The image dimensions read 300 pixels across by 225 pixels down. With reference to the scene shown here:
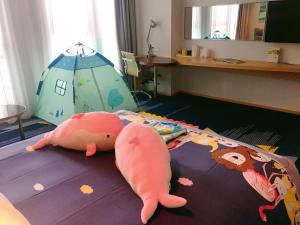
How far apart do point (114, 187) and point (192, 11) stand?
140 inches

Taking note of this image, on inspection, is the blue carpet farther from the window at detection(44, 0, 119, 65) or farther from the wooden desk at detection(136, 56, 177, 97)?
the wooden desk at detection(136, 56, 177, 97)

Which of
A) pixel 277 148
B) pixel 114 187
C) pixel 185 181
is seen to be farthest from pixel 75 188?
pixel 277 148

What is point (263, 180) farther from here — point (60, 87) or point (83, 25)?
point (83, 25)

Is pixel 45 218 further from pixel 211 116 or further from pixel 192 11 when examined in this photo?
pixel 192 11

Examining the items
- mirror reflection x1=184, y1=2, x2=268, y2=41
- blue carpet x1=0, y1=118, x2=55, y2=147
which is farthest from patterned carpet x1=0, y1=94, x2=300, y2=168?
mirror reflection x1=184, y1=2, x2=268, y2=41

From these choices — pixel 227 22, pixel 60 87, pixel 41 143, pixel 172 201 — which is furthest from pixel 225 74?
pixel 172 201

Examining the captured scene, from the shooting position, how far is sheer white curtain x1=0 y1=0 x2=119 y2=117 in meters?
3.11

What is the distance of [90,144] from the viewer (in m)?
1.48

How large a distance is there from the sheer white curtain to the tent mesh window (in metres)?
0.47

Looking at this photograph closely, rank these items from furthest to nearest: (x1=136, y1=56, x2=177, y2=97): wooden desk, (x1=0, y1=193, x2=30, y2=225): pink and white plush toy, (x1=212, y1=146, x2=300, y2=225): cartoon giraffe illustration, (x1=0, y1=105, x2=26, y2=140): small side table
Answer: (x1=136, y1=56, x2=177, y2=97): wooden desk → (x1=0, y1=105, x2=26, y2=140): small side table → (x1=212, y1=146, x2=300, y2=225): cartoon giraffe illustration → (x1=0, y1=193, x2=30, y2=225): pink and white plush toy

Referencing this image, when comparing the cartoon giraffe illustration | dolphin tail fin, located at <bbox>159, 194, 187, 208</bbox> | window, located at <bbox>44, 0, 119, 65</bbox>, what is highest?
window, located at <bbox>44, 0, 119, 65</bbox>

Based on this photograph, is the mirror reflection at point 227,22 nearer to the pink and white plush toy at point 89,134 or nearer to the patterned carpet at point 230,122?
the patterned carpet at point 230,122

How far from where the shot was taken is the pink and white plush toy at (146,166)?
3.36 feet

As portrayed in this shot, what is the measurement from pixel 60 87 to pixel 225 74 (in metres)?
2.47
